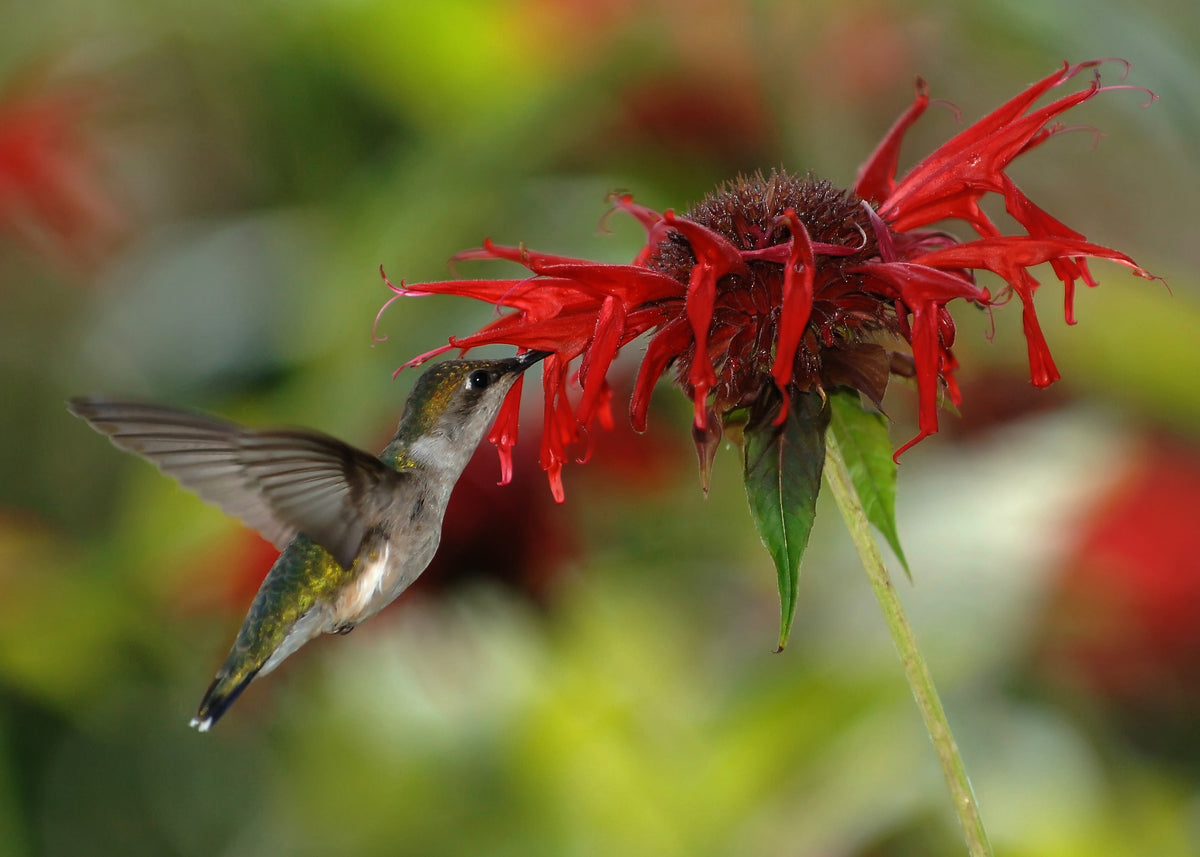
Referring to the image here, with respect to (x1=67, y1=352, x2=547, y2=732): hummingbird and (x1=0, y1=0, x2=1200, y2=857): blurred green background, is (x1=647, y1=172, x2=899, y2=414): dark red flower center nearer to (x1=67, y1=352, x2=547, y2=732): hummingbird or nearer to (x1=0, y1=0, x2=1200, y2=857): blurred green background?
(x1=67, y1=352, x2=547, y2=732): hummingbird

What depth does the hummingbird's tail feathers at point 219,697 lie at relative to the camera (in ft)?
2.86

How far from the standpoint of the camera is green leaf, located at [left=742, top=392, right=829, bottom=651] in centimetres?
65

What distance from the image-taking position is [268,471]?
869mm

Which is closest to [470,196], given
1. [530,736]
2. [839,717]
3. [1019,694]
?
[530,736]

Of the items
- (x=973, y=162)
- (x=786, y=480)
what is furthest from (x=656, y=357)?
(x=973, y=162)

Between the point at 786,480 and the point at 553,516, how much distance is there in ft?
2.80

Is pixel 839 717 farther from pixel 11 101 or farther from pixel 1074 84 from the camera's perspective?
pixel 11 101

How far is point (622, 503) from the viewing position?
163cm

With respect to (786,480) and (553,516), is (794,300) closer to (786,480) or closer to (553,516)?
(786,480)

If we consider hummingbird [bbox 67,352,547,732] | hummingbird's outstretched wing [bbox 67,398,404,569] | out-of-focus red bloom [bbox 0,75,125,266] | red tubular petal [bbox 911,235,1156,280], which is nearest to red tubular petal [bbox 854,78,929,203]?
red tubular petal [bbox 911,235,1156,280]

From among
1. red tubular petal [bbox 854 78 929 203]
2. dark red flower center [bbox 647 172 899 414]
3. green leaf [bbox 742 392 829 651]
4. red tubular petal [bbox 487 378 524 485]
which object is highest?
red tubular petal [bbox 854 78 929 203]

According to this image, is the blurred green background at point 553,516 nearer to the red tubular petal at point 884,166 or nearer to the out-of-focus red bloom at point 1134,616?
the out-of-focus red bloom at point 1134,616

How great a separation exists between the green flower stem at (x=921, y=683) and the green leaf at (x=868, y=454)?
0.01 m

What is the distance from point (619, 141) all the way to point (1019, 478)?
0.99 metres
